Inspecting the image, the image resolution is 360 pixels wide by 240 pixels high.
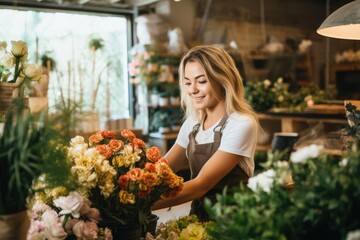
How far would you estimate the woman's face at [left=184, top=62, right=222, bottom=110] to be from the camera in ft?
7.51

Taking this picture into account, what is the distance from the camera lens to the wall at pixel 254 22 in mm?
6879

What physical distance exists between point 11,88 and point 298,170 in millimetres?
959

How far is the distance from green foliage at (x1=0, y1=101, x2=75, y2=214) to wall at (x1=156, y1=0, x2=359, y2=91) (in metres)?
5.58

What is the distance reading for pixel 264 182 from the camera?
1.09 meters

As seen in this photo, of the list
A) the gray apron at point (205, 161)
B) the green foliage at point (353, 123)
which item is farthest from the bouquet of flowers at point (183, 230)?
the green foliage at point (353, 123)

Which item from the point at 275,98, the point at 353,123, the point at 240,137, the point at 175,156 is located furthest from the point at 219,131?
the point at 275,98

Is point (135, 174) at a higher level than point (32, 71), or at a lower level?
lower

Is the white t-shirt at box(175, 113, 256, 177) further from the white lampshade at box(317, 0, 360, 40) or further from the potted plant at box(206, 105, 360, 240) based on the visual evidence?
the potted plant at box(206, 105, 360, 240)

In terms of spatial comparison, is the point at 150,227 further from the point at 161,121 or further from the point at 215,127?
the point at 161,121

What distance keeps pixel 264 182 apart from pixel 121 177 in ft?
1.76

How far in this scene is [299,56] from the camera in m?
→ 8.27

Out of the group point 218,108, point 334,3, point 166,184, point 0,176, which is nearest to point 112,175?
point 166,184

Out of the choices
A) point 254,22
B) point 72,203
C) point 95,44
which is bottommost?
point 72,203

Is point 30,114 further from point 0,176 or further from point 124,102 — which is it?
point 124,102
